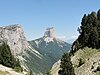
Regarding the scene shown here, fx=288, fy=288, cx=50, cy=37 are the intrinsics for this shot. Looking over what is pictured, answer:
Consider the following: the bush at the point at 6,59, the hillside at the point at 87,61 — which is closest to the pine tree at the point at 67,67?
the hillside at the point at 87,61

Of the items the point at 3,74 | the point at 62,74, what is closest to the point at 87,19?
the point at 62,74

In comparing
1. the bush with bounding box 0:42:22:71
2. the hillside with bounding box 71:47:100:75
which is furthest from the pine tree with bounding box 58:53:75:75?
the bush with bounding box 0:42:22:71

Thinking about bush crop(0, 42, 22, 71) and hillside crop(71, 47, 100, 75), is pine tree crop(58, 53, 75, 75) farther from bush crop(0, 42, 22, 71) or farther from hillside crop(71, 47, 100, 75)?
bush crop(0, 42, 22, 71)

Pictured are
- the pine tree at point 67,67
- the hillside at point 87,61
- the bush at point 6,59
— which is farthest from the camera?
the pine tree at point 67,67

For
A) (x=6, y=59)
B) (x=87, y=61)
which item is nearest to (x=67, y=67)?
(x=87, y=61)

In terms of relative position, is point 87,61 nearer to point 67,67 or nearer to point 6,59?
point 67,67

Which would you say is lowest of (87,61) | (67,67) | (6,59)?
(67,67)

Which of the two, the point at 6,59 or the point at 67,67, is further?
the point at 67,67

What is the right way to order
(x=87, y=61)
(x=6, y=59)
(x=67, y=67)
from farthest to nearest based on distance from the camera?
1. (x=87, y=61)
2. (x=67, y=67)
3. (x=6, y=59)

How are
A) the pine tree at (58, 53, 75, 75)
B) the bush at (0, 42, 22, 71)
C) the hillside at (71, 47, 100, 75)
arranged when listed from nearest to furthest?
the bush at (0, 42, 22, 71), the hillside at (71, 47, 100, 75), the pine tree at (58, 53, 75, 75)

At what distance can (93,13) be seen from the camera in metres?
136

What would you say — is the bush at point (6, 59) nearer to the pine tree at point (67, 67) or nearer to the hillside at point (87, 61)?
the pine tree at point (67, 67)

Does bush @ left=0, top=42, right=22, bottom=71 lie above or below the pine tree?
above

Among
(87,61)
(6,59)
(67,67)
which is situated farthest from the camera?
(87,61)
